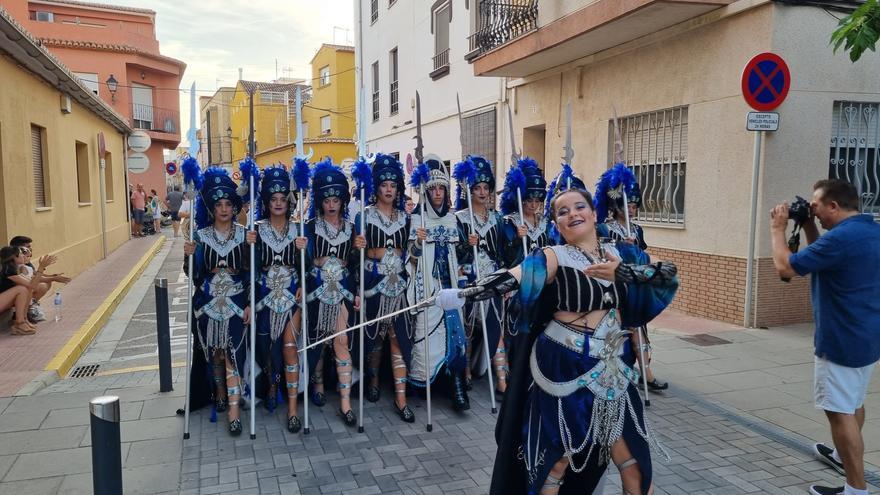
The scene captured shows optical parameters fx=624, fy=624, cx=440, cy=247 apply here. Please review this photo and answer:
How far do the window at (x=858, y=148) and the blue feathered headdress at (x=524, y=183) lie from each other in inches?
185

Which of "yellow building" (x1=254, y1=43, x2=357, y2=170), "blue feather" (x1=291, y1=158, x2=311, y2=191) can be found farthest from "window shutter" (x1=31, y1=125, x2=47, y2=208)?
"yellow building" (x1=254, y1=43, x2=357, y2=170)

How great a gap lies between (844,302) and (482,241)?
293 centimetres

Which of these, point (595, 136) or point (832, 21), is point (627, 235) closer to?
point (832, 21)

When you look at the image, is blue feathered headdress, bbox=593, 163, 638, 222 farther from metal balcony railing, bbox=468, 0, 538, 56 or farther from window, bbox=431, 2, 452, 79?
window, bbox=431, 2, 452, 79

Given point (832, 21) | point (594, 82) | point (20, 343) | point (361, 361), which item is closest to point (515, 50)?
point (594, 82)

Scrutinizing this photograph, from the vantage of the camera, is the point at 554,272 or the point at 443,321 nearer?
the point at 554,272

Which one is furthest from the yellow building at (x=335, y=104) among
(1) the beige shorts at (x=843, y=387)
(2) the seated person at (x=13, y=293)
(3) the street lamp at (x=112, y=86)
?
(1) the beige shorts at (x=843, y=387)

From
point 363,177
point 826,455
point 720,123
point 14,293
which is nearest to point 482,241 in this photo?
point 363,177

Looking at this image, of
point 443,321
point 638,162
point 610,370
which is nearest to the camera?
point 610,370

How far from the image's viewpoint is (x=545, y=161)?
12891 millimetres

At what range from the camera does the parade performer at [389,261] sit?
5.44 m

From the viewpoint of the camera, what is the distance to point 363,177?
17.9ft

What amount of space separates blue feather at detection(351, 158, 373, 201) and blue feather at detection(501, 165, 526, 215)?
138 cm

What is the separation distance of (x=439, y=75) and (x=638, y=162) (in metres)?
8.87
